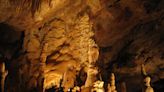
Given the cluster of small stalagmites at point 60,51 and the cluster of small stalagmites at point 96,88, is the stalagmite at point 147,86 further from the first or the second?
the cluster of small stalagmites at point 60,51

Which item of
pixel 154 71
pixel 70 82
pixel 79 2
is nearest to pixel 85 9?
pixel 79 2

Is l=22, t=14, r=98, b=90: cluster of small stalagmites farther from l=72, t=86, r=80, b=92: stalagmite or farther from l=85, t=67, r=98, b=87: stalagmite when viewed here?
l=72, t=86, r=80, b=92: stalagmite

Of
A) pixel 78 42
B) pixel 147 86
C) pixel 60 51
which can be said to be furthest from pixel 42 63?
pixel 147 86

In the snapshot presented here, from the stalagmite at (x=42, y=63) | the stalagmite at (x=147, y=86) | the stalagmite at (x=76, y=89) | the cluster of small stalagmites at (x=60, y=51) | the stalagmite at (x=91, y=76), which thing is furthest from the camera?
the cluster of small stalagmites at (x=60, y=51)

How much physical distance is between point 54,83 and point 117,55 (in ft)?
8.18

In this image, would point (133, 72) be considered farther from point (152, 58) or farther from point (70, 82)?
point (70, 82)

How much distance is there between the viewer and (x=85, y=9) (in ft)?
29.7

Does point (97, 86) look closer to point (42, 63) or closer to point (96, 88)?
point (96, 88)

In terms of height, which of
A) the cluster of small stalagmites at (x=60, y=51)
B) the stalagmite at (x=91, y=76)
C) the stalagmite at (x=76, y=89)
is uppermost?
the cluster of small stalagmites at (x=60, y=51)

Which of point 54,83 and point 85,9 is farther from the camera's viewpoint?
point 85,9

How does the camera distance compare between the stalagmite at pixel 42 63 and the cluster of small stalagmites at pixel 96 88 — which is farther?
the stalagmite at pixel 42 63

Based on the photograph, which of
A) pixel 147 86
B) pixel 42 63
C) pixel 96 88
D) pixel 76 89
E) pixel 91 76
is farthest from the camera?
pixel 42 63

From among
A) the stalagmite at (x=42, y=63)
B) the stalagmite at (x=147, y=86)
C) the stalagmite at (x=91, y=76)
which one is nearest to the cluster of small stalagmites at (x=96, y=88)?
the stalagmite at (x=91, y=76)

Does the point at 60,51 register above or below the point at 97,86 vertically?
above
